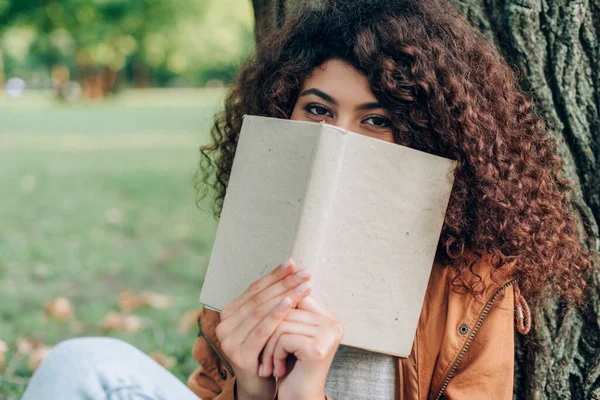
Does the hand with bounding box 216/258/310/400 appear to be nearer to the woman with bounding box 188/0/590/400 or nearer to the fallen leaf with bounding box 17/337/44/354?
the woman with bounding box 188/0/590/400

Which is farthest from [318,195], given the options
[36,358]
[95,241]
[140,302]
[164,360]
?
[95,241]

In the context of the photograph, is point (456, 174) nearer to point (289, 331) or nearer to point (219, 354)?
point (289, 331)

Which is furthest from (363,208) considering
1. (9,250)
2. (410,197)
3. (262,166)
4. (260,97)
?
(9,250)

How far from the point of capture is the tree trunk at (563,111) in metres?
1.58

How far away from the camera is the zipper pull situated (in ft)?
4.76

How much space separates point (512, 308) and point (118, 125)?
44.0ft

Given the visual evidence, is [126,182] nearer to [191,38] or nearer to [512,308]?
[512,308]

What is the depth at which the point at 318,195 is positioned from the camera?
1210 millimetres

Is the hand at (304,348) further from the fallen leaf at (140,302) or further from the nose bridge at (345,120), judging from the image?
the fallen leaf at (140,302)

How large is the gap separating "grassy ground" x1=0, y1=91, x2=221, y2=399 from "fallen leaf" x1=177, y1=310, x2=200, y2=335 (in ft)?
0.09

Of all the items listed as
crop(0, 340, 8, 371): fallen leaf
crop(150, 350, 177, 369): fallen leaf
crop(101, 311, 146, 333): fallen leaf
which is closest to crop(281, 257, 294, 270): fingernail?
crop(150, 350, 177, 369): fallen leaf

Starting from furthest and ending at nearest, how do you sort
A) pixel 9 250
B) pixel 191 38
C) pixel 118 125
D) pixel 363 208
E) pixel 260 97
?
pixel 191 38, pixel 118 125, pixel 9 250, pixel 260 97, pixel 363 208

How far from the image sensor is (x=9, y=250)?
404 cm

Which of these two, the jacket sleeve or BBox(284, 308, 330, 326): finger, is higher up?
BBox(284, 308, 330, 326): finger
